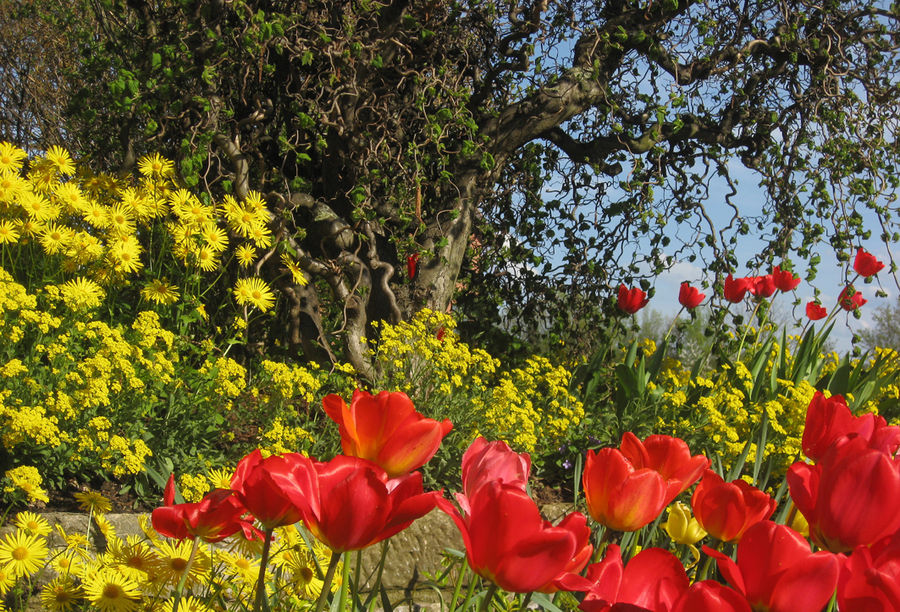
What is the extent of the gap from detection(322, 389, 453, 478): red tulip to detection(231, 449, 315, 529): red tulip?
0.09 metres

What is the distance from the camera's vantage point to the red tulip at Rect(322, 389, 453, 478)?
2.53 ft

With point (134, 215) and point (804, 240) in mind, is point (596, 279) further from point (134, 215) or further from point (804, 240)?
point (134, 215)

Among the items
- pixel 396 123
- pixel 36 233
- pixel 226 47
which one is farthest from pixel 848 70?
pixel 36 233

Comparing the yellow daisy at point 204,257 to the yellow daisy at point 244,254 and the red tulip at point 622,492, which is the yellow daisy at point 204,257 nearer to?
the yellow daisy at point 244,254

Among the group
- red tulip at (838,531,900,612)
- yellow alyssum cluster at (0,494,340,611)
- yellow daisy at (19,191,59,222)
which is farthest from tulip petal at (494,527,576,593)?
yellow daisy at (19,191,59,222)

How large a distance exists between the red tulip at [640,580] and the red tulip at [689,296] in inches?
157

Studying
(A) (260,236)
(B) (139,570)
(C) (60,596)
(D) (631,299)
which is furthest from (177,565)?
(D) (631,299)

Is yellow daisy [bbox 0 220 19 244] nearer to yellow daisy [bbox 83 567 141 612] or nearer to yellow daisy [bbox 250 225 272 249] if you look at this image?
yellow daisy [bbox 250 225 272 249]

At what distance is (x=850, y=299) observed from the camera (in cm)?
478

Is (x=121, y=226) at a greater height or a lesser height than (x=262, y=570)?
greater

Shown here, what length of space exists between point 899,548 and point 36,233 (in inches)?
140

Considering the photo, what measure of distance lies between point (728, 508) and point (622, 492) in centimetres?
18

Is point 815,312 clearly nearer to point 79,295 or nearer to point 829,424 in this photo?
point 829,424

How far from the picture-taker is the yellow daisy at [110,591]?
3.22 ft
